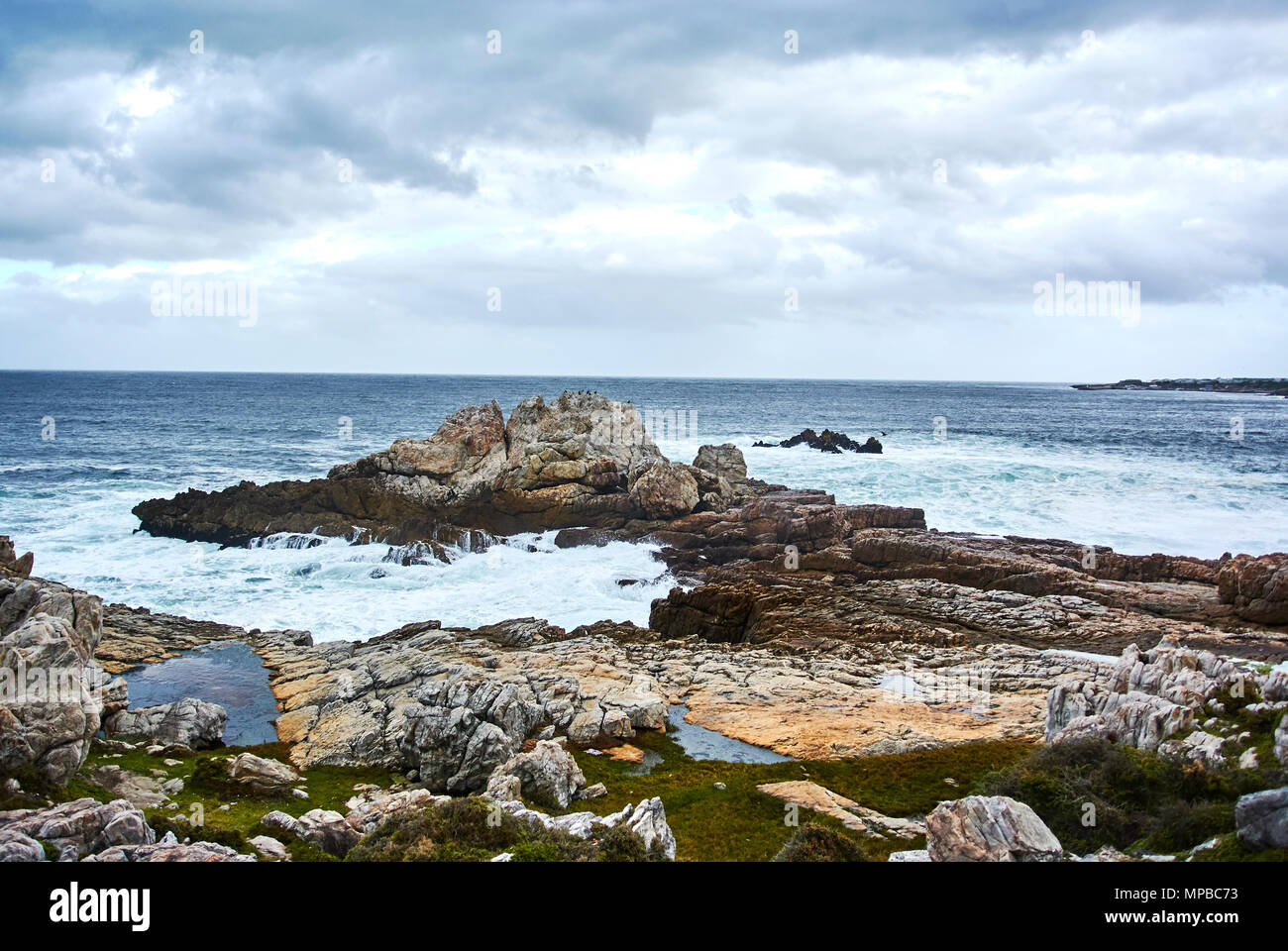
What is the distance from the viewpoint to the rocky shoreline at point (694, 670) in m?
16.9

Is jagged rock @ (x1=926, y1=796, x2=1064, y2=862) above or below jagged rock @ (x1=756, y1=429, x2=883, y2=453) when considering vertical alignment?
below

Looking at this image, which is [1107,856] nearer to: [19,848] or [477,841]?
[477,841]

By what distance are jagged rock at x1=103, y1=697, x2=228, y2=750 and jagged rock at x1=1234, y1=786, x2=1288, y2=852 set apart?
2572 cm

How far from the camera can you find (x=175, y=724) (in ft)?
77.4

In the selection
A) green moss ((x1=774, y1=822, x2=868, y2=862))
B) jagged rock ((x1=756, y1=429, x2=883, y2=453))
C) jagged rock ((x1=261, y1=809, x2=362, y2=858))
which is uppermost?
jagged rock ((x1=756, y1=429, x2=883, y2=453))

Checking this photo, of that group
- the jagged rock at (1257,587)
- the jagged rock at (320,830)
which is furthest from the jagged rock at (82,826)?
the jagged rock at (1257,587)

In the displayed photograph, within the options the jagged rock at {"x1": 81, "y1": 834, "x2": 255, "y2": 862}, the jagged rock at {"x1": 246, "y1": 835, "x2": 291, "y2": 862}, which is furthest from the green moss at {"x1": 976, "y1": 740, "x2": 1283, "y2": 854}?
the jagged rock at {"x1": 81, "y1": 834, "x2": 255, "y2": 862}

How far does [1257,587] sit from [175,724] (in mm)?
40825

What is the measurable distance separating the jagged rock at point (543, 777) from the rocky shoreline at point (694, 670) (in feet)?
0.23

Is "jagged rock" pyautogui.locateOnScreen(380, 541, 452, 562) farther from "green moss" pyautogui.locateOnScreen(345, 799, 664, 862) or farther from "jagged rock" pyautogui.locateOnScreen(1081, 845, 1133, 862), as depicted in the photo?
"jagged rock" pyautogui.locateOnScreen(1081, 845, 1133, 862)

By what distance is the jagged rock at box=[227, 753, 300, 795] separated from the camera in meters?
20.0
